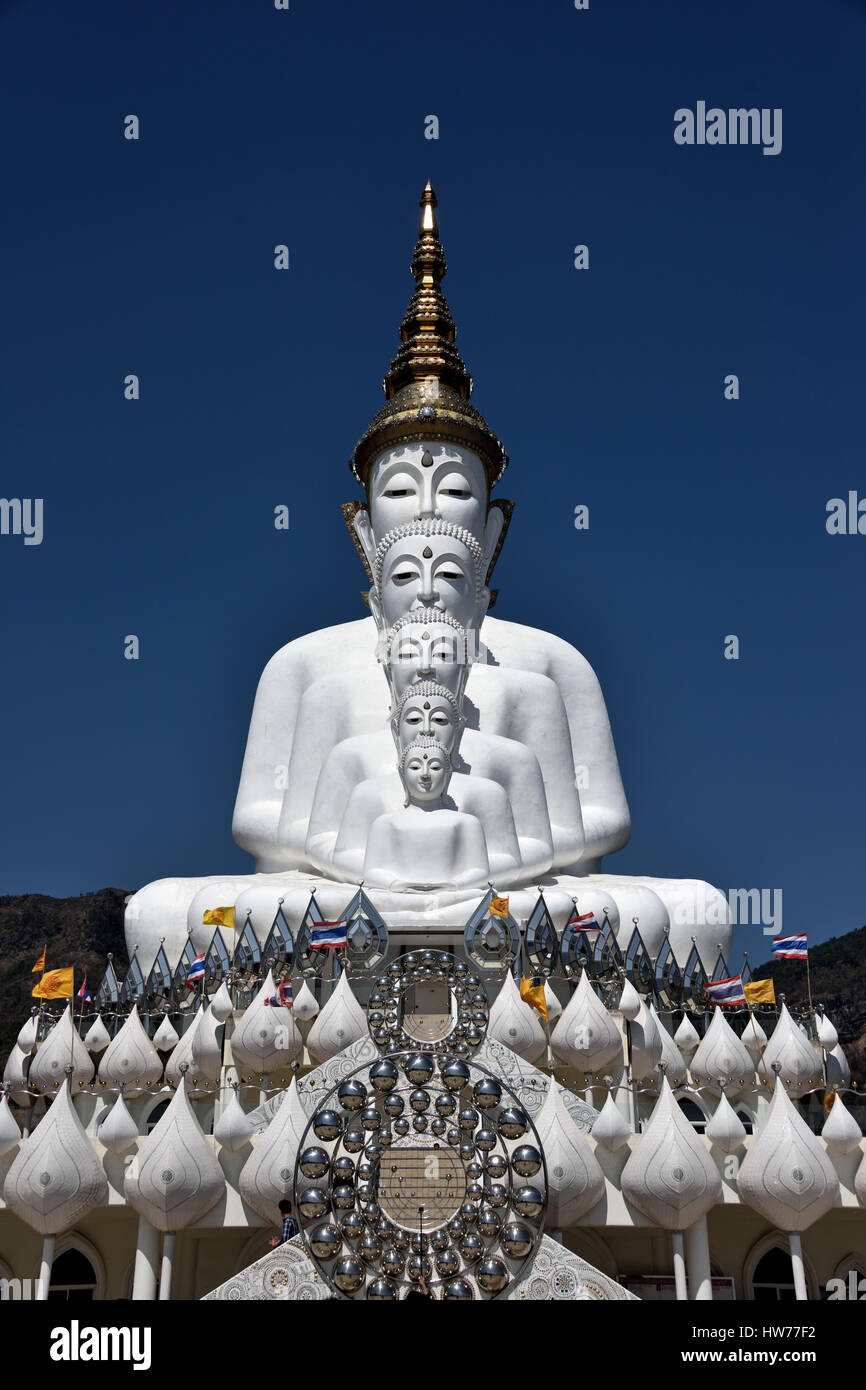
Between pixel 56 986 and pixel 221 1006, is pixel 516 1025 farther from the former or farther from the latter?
pixel 56 986

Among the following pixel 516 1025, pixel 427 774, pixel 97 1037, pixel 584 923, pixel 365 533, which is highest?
pixel 365 533

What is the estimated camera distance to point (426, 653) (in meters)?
18.7

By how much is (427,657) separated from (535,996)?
5.90 m

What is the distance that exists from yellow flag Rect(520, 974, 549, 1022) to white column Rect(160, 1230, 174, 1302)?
175 inches

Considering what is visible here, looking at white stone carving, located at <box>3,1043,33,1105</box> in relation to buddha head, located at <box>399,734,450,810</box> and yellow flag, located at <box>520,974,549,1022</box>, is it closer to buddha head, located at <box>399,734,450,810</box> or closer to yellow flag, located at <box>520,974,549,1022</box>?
yellow flag, located at <box>520,974,549,1022</box>

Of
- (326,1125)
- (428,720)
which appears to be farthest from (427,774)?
(326,1125)

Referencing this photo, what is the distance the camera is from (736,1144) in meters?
12.9

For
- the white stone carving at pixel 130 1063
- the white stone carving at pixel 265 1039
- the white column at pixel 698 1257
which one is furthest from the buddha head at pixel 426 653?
the white column at pixel 698 1257

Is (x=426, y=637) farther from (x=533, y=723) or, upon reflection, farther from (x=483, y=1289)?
(x=483, y=1289)

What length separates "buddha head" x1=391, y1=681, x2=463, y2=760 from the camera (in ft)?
58.4

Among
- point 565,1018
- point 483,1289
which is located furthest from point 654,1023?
point 483,1289

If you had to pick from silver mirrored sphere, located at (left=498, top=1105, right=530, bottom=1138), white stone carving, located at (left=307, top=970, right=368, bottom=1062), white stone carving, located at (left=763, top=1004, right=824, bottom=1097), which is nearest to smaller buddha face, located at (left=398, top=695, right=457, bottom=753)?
white stone carving, located at (left=307, top=970, right=368, bottom=1062)
